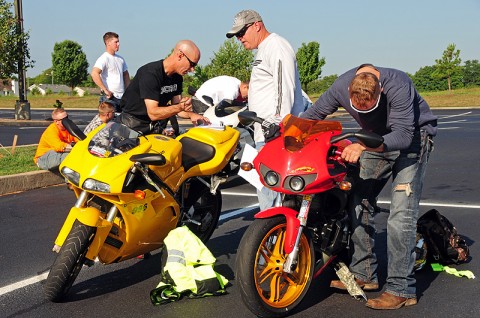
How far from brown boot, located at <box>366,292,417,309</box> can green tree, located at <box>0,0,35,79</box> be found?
19507 mm

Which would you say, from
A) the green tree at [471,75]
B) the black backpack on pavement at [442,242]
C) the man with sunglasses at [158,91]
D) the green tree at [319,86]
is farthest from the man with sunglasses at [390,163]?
the green tree at [471,75]

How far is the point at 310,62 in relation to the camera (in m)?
53.8

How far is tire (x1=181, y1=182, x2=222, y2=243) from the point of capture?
18.4ft

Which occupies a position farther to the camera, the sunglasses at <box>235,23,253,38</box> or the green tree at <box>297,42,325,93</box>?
the green tree at <box>297,42,325,93</box>

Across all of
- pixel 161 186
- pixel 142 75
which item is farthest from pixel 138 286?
pixel 142 75

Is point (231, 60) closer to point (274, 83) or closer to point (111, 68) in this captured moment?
point (111, 68)

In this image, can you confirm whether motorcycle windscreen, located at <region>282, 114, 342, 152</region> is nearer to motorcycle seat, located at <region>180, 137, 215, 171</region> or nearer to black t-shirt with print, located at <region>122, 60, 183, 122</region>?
motorcycle seat, located at <region>180, 137, 215, 171</region>

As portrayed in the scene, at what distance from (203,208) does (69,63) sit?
74910mm

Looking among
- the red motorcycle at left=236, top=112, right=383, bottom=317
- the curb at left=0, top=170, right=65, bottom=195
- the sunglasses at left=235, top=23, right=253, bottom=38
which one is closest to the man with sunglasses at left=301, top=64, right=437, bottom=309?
the red motorcycle at left=236, top=112, right=383, bottom=317

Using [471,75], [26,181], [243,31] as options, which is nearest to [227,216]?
[243,31]

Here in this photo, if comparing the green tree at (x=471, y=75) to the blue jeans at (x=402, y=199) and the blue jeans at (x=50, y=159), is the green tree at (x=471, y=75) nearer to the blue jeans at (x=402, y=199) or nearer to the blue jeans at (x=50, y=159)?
the blue jeans at (x=50, y=159)

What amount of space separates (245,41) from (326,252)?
6.71 feet

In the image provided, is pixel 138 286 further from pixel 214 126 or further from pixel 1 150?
pixel 1 150

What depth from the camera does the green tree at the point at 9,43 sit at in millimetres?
21672
